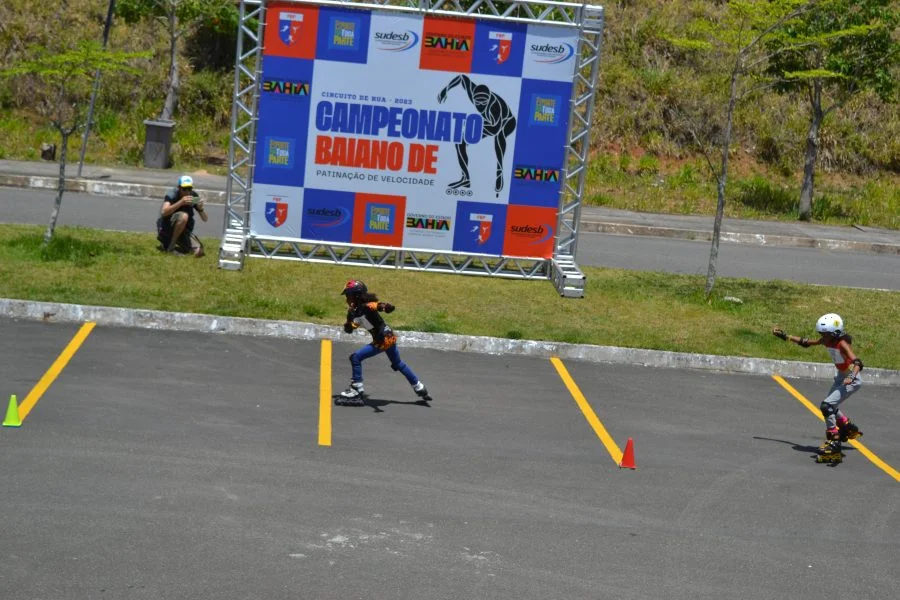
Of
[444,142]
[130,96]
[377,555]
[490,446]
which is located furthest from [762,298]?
[130,96]

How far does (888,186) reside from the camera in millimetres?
31672

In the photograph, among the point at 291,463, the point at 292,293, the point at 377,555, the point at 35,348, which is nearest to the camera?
the point at 377,555

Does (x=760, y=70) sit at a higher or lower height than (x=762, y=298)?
higher

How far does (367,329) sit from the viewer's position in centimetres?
1188

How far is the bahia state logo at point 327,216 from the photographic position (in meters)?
18.3

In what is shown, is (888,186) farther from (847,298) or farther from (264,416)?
(264,416)

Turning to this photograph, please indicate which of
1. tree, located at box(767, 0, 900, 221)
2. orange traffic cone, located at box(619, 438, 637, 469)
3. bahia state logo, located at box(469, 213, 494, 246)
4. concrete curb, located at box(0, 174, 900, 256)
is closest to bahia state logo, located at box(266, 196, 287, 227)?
bahia state logo, located at box(469, 213, 494, 246)

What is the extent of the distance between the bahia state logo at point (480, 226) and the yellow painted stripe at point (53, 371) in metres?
6.54

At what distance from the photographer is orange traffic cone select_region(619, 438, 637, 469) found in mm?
10586

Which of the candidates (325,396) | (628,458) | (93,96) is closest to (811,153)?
(93,96)

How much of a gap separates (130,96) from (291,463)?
2350 cm

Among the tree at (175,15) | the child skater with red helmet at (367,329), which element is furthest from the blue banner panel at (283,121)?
the tree at (175,15)

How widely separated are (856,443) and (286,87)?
32.8ft

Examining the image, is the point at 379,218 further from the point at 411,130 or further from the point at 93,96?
the point at 93,96
